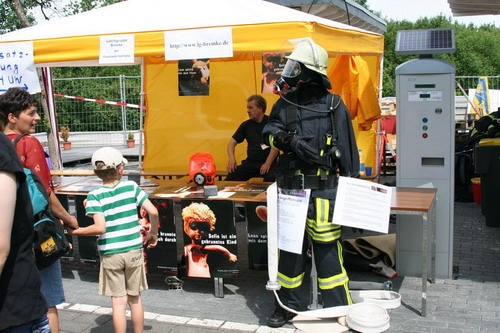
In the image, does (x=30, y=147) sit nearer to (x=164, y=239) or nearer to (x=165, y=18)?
(x=164, y=239)

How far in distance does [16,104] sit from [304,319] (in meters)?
2.50

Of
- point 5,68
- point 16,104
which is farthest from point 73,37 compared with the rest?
point 16,104

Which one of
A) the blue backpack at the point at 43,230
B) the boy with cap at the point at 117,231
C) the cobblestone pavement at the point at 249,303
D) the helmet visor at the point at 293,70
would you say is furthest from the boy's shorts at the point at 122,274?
the helmet visor at the point at 293,70

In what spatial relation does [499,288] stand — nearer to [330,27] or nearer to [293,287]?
[293,287]

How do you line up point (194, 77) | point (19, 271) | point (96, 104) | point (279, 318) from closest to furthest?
point (19, 271)
point (279, 318)
point (194, 77)
point (96, 104)

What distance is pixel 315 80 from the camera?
427 cm

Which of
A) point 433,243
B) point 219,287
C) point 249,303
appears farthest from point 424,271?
point 219,287

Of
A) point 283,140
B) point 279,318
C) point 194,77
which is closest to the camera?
point 283,140

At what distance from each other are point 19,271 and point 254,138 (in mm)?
5446

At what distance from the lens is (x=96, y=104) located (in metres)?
16.2

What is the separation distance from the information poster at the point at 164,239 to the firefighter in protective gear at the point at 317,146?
1.49 meters

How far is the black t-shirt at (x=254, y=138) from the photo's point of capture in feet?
25.2

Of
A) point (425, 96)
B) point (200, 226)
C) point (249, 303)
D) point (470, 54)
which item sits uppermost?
point (470, 54)

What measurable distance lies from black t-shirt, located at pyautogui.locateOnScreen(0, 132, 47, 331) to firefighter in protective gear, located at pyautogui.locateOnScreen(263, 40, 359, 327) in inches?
84.3
